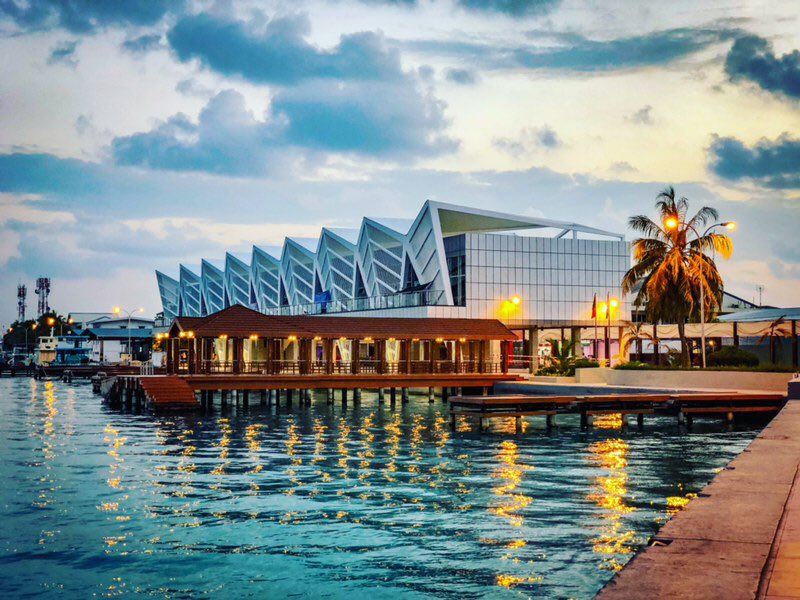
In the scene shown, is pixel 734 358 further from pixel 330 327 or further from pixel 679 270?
pixel 330 327

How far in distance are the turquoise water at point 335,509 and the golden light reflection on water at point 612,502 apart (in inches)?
2.8

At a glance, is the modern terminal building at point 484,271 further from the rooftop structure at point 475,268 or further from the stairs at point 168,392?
the stairs at point 168,392

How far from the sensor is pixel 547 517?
19.7 m

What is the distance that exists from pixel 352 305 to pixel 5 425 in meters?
61.6

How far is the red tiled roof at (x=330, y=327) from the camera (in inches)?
2276

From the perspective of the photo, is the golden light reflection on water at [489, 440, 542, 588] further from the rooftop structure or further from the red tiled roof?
the rooftop structure

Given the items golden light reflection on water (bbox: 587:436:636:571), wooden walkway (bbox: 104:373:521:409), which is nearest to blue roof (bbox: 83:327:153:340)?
wooden walkway (bbox: 104:373:521:409)

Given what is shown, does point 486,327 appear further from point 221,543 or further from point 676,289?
point 221,543

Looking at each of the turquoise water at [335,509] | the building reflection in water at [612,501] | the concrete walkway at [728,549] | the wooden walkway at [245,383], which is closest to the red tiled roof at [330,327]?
the wooden walkway at [245,383]

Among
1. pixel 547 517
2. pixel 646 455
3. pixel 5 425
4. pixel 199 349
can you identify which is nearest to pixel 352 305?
pixel 199 349

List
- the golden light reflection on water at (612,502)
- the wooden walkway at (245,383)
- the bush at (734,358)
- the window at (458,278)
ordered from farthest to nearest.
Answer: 1. the window at (458,278)
2. the wooden walkway at (245,383)
3. the bush at (734,358)
4. the golden light reflection on water at (612,502)

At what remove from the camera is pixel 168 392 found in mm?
53969

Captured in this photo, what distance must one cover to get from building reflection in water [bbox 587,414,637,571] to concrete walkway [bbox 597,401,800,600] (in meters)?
2.37

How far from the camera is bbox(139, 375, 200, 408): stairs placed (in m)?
53.2
